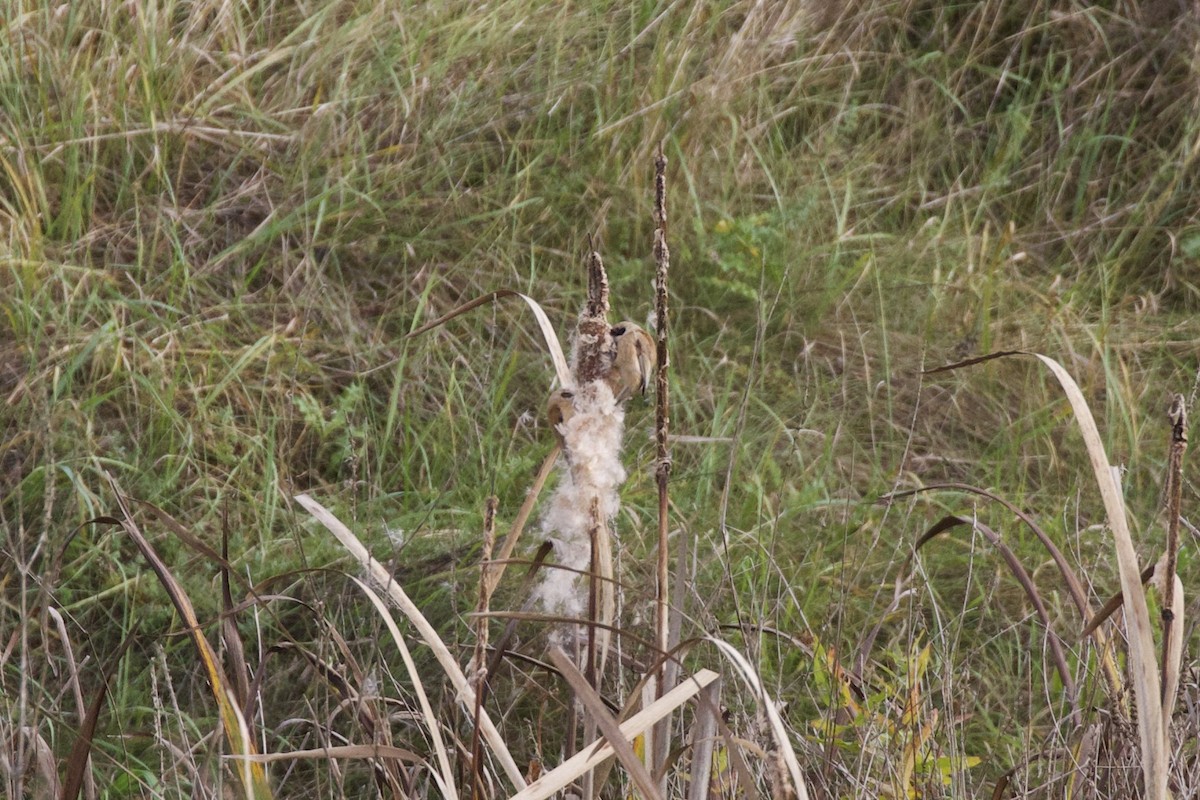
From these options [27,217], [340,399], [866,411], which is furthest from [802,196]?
[27,217]

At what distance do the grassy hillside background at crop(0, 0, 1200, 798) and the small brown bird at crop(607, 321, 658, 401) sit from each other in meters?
0.79

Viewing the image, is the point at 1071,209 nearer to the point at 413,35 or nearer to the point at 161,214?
the point at 413,35

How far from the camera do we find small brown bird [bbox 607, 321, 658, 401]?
3.43 feet

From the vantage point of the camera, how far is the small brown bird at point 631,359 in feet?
3.43

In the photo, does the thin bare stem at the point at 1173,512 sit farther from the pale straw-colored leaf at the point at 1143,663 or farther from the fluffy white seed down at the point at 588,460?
the fluffy white seed down at the point at 588,460

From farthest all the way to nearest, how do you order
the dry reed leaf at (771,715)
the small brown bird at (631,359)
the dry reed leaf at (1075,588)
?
the dry reed leaf at (1075,588) → the small brown bird at (631,359) → the dry reed leaf at (771,715)

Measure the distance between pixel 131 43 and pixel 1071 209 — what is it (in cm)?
243

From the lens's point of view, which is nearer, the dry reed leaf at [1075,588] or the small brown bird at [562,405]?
the small brown bird at [562,405]

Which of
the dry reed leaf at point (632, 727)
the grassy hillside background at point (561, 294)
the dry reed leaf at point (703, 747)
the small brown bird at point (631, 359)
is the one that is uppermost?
the small brown bird at point (631, 359)

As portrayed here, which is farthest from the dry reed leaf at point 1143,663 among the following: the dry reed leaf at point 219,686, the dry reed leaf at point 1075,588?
the dry reed leaf at point 219,686

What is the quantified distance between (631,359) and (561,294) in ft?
6.02

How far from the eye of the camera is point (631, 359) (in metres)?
1.05

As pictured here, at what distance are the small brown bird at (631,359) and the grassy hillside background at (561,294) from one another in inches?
31.3

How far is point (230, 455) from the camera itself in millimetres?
2428
